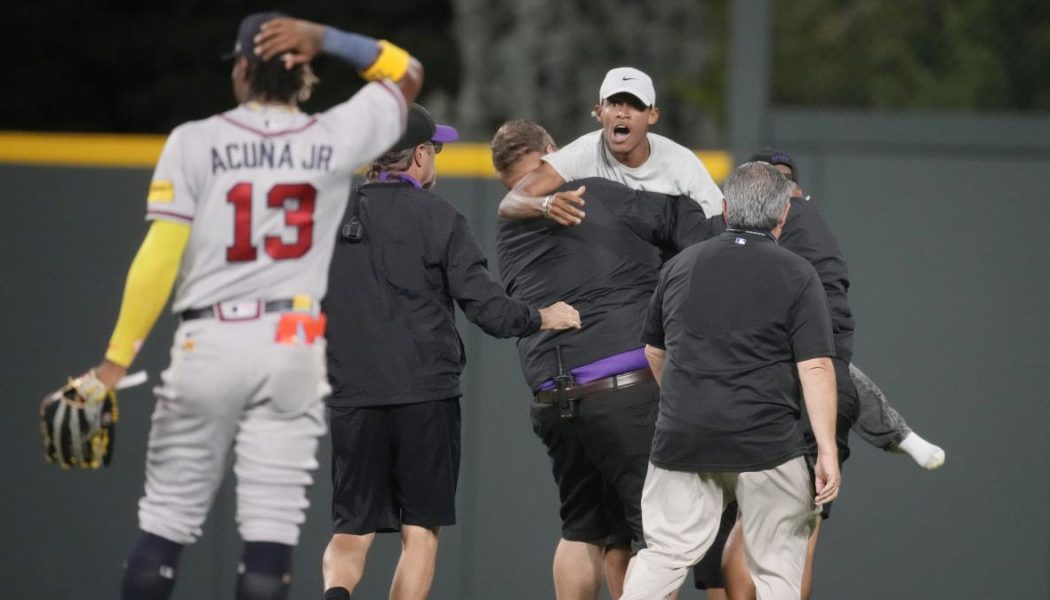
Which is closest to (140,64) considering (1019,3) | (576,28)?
(576,28)

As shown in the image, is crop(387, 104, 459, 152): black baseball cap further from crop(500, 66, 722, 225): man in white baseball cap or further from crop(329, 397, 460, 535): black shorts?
crop(329, 397, 460, 535): black shorts

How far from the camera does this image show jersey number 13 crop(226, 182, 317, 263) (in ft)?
14.1

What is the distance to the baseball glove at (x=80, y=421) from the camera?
14.3 feet

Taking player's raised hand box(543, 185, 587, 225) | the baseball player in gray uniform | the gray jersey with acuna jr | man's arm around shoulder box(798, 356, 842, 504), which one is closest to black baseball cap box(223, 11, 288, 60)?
the baseball player in gray uniform

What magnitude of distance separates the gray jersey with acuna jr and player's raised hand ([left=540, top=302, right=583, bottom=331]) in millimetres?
1211

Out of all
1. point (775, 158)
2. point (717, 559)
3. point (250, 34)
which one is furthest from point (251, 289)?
point (775, 158)

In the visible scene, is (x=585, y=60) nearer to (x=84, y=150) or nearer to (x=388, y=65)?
(x=84, y=150)

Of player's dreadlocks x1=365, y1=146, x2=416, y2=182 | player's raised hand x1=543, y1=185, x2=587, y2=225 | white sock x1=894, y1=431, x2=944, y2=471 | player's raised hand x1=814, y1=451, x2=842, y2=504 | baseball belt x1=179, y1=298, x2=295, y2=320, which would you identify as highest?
player's dreadlocks x1=365, y1=146, x2=416, y2=182

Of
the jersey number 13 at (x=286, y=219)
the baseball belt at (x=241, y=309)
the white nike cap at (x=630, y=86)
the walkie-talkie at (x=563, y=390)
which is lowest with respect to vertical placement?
the walkie-talkie at (x=563, y=390)

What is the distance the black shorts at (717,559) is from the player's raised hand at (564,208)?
3.94 ft

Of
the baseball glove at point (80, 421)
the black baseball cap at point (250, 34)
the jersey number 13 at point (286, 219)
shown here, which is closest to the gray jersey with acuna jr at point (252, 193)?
the jersey number 13 at point (286, 219)

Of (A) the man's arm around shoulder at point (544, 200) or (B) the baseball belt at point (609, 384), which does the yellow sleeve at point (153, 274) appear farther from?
(B) the baseball belt at point (609, 384)

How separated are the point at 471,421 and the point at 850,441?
5.52 feet

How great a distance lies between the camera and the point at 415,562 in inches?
215
